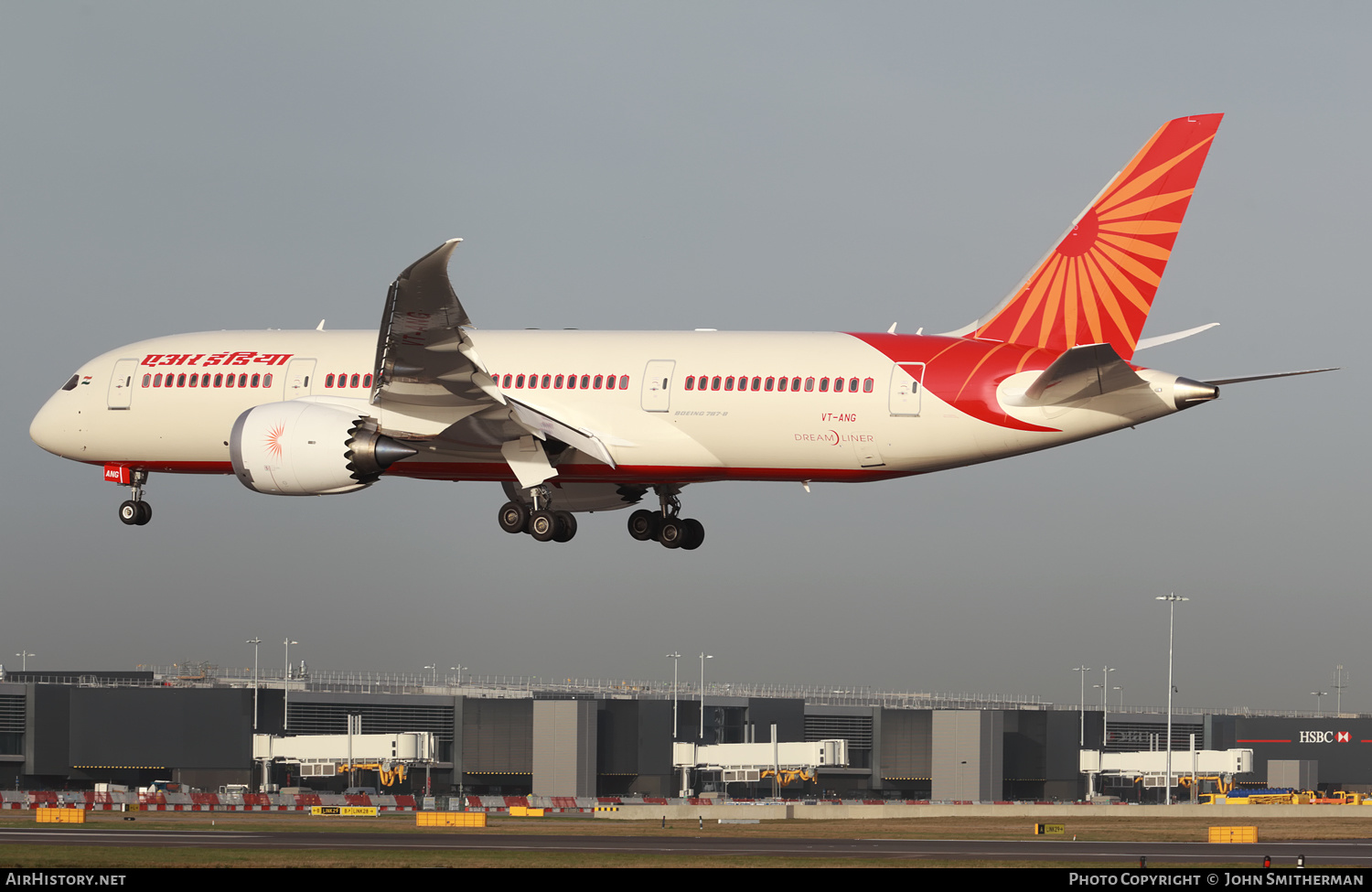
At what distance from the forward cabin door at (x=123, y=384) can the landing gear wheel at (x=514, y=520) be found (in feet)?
34.0

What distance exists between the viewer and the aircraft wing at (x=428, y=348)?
3412 cm

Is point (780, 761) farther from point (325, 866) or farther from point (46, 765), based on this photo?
point (325, 866)

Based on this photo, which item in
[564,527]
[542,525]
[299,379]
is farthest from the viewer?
[564,527]

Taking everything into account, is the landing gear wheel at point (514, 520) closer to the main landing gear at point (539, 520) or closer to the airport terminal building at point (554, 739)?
the main landing gear at point (539, 520)

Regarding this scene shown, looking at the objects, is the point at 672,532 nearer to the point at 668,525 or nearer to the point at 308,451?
the point at 668,525

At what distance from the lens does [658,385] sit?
39.7 meters

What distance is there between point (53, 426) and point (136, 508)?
3.13 m

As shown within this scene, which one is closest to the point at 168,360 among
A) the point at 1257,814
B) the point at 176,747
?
the point at 1257,814

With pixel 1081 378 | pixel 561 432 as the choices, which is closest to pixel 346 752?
pixel 561 432

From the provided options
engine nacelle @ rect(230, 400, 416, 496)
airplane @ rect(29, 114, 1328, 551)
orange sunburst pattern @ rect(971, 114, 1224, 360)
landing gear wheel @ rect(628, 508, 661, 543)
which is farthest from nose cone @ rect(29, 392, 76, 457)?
orange sunburst pattern @ rect(971, 114, 1224, 360)

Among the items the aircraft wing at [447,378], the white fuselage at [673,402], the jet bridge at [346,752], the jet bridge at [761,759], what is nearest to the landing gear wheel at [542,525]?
the white fuselage at [673,402]

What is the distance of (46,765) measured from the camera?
337 ft

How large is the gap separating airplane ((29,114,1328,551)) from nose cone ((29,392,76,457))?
5.41m

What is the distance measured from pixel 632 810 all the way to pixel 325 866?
44.5 m
